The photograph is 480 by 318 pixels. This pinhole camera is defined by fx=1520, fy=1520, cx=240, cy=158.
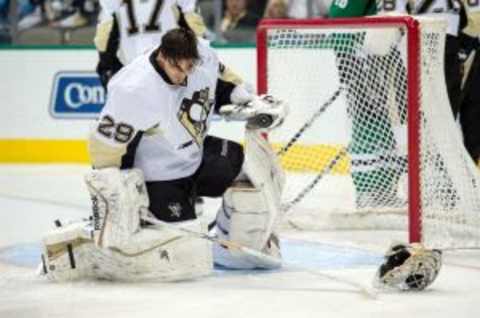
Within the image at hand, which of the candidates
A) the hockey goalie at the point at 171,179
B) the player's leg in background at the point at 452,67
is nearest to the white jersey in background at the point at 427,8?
the player's leg in background at the point at 452,67

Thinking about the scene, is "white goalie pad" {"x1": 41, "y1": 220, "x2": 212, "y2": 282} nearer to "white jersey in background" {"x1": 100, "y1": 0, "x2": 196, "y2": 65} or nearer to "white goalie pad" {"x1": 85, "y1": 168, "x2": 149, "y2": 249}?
"white goalie pad" {"x1": 85, "y1": 168, "x2": 149, "y2": 249}

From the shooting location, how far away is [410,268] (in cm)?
465

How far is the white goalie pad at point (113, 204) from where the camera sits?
4.77m

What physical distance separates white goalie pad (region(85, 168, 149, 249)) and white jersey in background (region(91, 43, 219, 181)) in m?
0.10

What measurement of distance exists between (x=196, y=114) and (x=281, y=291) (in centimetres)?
71

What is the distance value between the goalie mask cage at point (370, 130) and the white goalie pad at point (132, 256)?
927 mm

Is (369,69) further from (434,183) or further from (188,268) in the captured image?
(188,268)

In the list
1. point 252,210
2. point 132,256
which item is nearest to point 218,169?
point 252,210

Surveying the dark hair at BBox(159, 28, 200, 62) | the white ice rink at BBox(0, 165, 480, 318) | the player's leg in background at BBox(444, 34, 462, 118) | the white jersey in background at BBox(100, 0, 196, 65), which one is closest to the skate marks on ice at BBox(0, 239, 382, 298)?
the white ice rink at BBox(0, 165, 480, 318)

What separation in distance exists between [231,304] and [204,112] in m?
0.85

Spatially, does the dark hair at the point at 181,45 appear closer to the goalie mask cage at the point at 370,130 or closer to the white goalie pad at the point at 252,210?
the white goalie pad at the point at 252,210

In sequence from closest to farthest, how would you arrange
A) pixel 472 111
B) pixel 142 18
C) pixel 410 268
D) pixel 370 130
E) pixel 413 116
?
pixel 410 268 → pixel 413 116 → pixel 370 130 → pixel 472 111 → pixel 142 18

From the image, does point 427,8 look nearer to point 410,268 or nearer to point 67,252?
point 410,268

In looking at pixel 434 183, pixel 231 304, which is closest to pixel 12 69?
pixel 434 183
